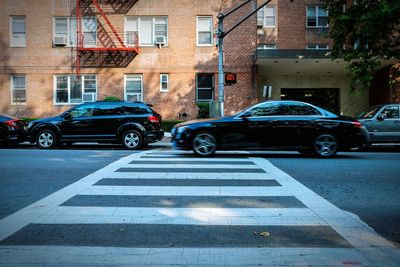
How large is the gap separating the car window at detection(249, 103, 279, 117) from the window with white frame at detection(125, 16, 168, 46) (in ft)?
45.2

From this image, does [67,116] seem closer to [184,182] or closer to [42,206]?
[184,182]

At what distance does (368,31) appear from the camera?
6648mm

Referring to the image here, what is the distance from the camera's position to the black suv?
15.1 metres

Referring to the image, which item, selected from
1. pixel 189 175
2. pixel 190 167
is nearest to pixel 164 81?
pixel 190 167

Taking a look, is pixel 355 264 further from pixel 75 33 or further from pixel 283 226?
pixel 75 33

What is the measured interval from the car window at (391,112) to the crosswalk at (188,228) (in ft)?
28.9

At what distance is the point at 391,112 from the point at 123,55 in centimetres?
1526

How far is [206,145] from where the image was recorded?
1183 cm

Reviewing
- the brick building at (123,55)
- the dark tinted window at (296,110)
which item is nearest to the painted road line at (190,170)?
the dark tinted window at (296,110)

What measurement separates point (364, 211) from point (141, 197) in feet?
10.8

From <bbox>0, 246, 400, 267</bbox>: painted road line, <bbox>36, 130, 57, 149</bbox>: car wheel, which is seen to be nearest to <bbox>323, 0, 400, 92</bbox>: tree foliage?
<bbox>0, 246, 400, 267</bbox>: painted road line

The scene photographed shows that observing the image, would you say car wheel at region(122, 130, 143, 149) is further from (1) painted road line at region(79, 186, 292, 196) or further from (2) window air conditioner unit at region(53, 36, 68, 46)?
(2) window air conditioner unit at region(53, 36, 68, 46)

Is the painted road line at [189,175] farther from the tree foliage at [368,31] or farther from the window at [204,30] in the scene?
the window at [204,30]

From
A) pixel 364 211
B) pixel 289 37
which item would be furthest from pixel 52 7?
pixel 364 211
